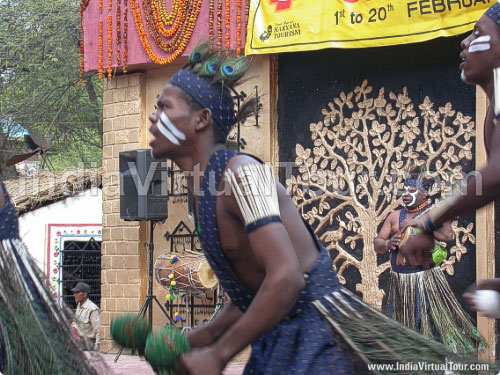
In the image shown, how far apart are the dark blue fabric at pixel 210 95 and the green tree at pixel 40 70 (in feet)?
53.7

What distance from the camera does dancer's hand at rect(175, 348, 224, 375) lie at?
8.48ft

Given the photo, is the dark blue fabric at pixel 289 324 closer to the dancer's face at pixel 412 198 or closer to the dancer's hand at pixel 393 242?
the dancer's hand at pixel 393 242

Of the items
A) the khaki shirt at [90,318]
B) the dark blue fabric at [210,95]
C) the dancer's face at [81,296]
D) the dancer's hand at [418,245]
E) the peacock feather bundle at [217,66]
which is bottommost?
the khaki shirt at [90,318]

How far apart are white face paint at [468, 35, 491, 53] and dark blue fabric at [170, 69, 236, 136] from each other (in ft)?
3.66

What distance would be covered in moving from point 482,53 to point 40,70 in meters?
17.6

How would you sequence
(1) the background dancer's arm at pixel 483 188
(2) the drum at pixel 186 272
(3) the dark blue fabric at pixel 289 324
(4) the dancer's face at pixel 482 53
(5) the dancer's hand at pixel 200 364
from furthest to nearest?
(2) the drum at pixel 186 272
(4) the dancer's face at pixel 482 53
(1) the background dancer's arm at pixel 483 188
(3) the dark blue fabric at pixel 289 324
(5) the dancer's hand at pixel 200 364

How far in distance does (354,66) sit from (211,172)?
6556 mm

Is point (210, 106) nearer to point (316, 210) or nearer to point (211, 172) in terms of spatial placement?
point (211, 172)

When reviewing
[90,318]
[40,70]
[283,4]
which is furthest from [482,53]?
[40,70]

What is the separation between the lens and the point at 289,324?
2793 mm

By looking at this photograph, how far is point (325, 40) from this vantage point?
8.66 metres

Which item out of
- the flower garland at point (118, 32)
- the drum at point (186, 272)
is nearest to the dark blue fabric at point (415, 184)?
the drum at point (186, 272)

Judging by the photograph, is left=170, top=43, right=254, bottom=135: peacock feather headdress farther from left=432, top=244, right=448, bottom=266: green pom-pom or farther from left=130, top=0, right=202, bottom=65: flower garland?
left=130, top=0, right=202, bottom=65: flower garland

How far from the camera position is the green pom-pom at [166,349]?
262 cm
